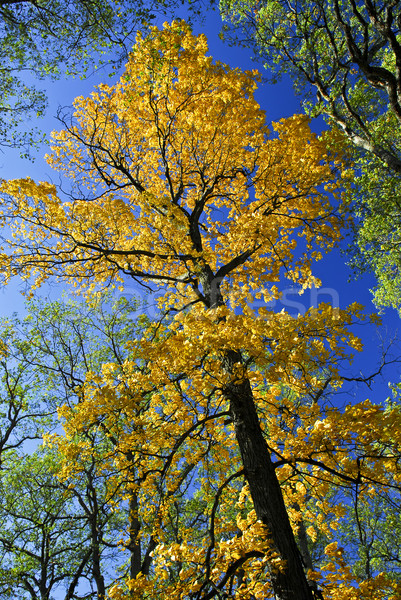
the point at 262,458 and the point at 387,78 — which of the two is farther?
the point at 387,78

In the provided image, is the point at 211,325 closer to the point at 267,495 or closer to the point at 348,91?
the point at 267,495

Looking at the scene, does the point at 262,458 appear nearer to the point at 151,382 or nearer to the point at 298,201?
the point at 151,382

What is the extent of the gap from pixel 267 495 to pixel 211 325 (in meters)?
2.01

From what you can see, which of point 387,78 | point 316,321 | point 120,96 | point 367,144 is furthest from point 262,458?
point 120,96

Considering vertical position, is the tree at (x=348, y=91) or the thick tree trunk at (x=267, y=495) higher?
→ the tree at (x=348, y=91)

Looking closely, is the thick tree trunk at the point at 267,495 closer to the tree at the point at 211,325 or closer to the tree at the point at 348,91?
the tree at the point at 211,325

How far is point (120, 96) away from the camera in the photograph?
296 inches

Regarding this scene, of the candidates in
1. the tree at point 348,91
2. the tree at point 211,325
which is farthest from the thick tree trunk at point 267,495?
the tree at point 348,91

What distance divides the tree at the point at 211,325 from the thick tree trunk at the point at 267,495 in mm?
16

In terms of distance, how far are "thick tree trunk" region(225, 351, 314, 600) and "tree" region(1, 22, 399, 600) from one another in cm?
2

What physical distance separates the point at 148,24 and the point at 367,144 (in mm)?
4962

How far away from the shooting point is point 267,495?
381 centimetres

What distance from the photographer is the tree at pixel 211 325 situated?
3.61m

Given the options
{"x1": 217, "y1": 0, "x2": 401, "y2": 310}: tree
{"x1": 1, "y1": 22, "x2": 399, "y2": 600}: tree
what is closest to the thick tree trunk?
{"x1": 1, "y1": 22, "x2": 399, "y2": 600}: tree
